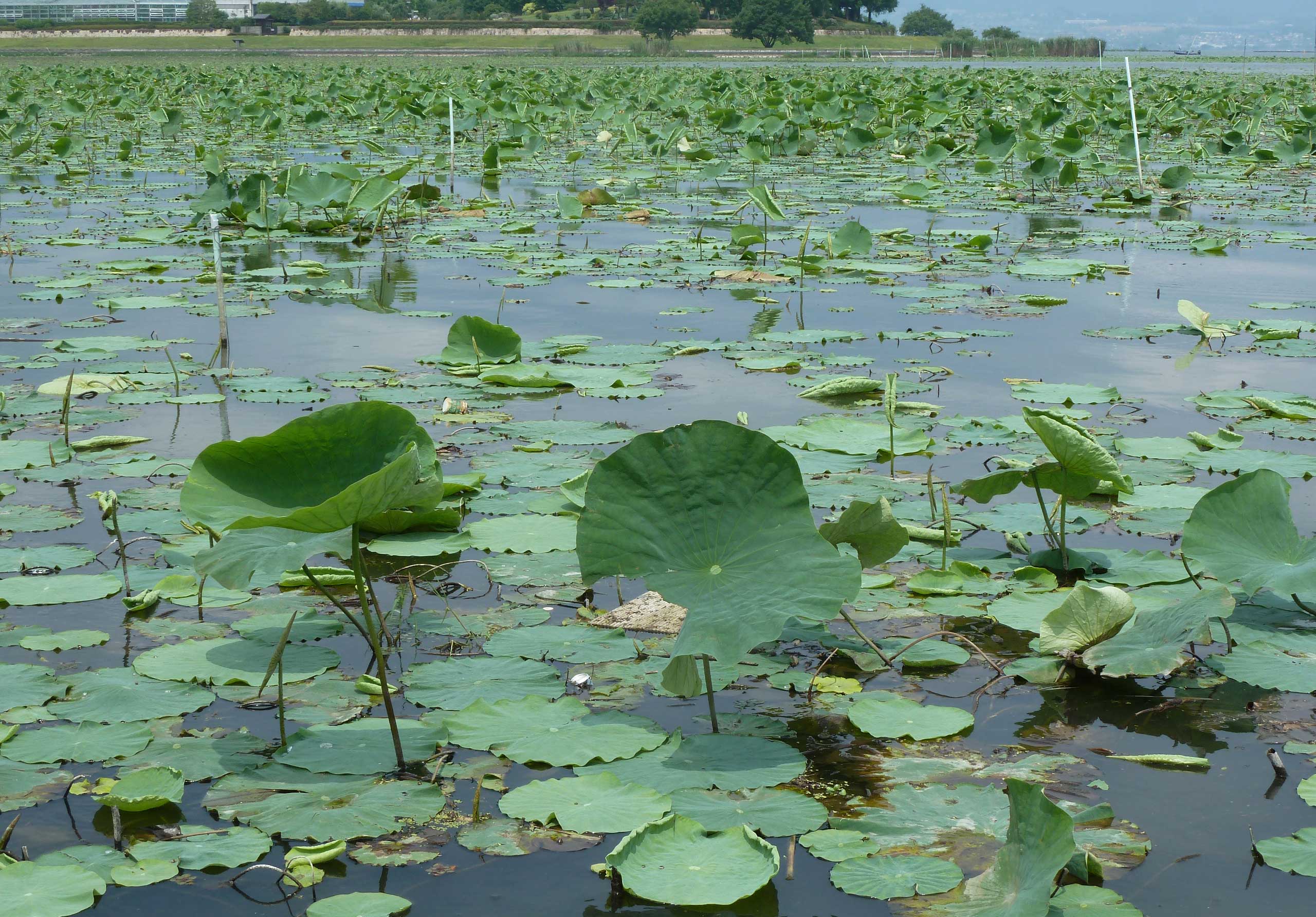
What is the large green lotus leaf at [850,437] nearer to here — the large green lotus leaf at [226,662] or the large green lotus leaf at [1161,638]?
the large green lotus leaf at [1161,638]

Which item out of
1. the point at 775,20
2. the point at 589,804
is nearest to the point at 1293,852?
the point at 589,804

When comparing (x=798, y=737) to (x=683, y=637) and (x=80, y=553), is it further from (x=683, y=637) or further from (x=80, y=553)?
(x=80, y=553)

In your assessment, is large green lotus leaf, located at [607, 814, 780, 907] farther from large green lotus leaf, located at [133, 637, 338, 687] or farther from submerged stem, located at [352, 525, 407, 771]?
large green lotus leaf, located at [133, 637, 338, 687]

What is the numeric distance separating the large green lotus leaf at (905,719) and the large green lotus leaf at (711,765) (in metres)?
0.13

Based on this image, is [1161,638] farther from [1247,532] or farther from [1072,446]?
[1072,446]

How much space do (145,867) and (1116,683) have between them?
1.46 meters

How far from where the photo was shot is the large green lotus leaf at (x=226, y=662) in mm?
1993

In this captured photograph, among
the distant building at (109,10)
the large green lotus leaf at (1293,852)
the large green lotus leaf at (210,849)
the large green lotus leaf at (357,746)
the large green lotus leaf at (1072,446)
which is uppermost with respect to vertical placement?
the distant building at (109,10)

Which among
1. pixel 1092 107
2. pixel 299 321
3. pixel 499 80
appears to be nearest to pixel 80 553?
pixel 299 321

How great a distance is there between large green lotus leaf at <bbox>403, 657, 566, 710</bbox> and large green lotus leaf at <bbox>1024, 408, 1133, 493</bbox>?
95 centimetres

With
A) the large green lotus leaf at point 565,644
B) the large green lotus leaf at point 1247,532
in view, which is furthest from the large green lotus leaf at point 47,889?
the large green lotus leaf at point 1247,532

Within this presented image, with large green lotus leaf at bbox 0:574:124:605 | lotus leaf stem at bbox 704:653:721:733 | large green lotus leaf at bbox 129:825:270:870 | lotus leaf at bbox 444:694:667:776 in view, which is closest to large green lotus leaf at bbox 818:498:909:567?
lotus leaf stem at bbox 704:653:721:733

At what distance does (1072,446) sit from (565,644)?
0.97 meters

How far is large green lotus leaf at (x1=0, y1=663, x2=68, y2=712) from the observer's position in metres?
1.89
